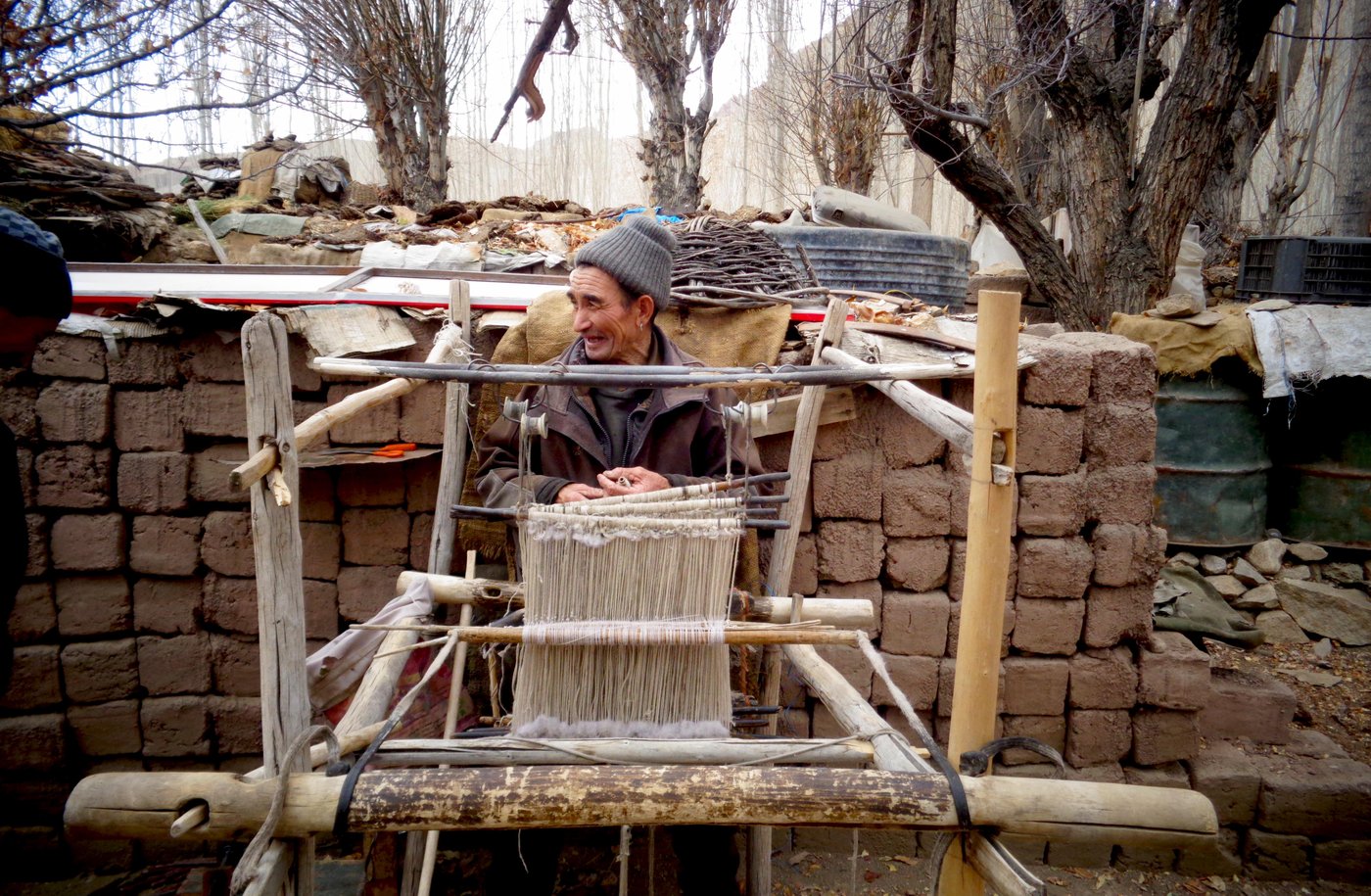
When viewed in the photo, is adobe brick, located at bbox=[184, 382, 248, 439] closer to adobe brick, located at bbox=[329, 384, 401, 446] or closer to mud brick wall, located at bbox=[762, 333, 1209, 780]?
adobe brick, located at bbox=[329, 384, 401, 446]

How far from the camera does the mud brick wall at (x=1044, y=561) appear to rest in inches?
131

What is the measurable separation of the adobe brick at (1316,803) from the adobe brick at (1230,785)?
0.04 m

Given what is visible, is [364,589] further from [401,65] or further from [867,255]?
[401,65]

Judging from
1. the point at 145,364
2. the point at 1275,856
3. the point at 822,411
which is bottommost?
the point at 1275,856

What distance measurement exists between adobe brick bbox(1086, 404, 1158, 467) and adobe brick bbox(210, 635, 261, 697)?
11.9 ft

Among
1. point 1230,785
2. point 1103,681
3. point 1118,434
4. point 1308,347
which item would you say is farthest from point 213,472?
point 1308,347

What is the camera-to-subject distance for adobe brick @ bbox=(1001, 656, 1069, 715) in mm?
3461

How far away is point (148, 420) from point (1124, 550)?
4.03 meters

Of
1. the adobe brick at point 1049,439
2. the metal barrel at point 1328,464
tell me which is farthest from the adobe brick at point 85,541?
the metal barrel at point 1328,464

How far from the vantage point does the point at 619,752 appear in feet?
5.24

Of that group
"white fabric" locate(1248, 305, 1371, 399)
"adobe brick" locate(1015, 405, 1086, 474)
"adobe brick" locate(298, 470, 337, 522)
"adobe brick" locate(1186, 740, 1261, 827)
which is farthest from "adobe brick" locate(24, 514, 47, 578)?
"white fabric" locate(1248, 305, 1371, 399)

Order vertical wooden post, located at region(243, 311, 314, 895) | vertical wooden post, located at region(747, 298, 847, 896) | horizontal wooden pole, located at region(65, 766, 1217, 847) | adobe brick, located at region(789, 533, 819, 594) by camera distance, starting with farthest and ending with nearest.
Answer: adobe brick, located at region(789, 533, 819, 594) → vertical wooden post, located at region(747, 298, 847, 896) → vertical wooden post, located at region(243, 311, 314, 895) → horizontal wooden pole, located at region(65, 766, 1217, 847)

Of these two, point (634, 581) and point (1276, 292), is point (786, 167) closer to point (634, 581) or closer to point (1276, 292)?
point (1276, 292)

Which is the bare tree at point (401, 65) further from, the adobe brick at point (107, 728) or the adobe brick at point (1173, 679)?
the adobe brick at point (1173, 679)
